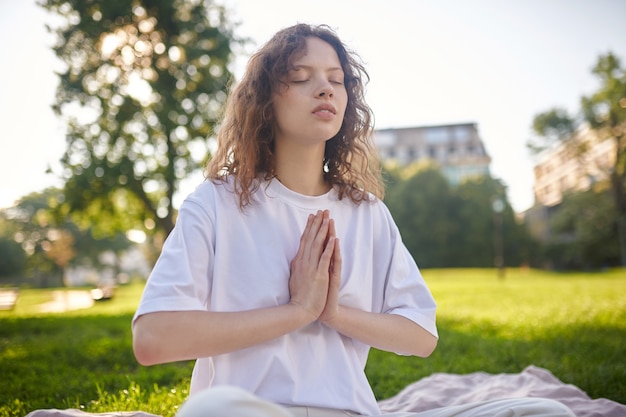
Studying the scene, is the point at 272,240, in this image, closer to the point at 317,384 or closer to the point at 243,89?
the point at 317,384

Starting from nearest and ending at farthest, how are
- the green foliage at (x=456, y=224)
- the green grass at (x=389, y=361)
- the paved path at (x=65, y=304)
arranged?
the green grass at (x=389, y=361) → the paved path at (x=65, y=304) → the green foliage at (x=456, y=224)

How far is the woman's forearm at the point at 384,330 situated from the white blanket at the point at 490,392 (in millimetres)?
1697

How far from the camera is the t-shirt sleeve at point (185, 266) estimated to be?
1603 millimetres

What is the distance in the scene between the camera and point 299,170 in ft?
6.98

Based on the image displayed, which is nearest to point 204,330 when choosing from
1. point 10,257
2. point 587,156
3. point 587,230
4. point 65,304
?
point 65,304

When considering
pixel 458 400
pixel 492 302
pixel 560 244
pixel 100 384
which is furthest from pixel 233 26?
pixel 560 244

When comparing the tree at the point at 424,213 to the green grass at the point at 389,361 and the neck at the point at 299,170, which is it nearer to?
the green grass at the point at 389,361

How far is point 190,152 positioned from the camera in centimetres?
1411

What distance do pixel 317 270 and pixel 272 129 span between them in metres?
0.72

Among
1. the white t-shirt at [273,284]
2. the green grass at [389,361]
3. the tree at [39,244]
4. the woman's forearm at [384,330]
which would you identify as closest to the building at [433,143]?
the tree at [39,244]

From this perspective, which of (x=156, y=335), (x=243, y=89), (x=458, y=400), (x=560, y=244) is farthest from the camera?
(x=560, y=244)

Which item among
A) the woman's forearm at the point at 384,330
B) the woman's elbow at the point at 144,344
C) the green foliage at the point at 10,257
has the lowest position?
the green foliage at the point at 10,257

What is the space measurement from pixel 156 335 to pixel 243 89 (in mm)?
1197

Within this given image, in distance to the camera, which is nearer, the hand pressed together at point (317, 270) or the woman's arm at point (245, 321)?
the woman's arm at point (245, 321)
